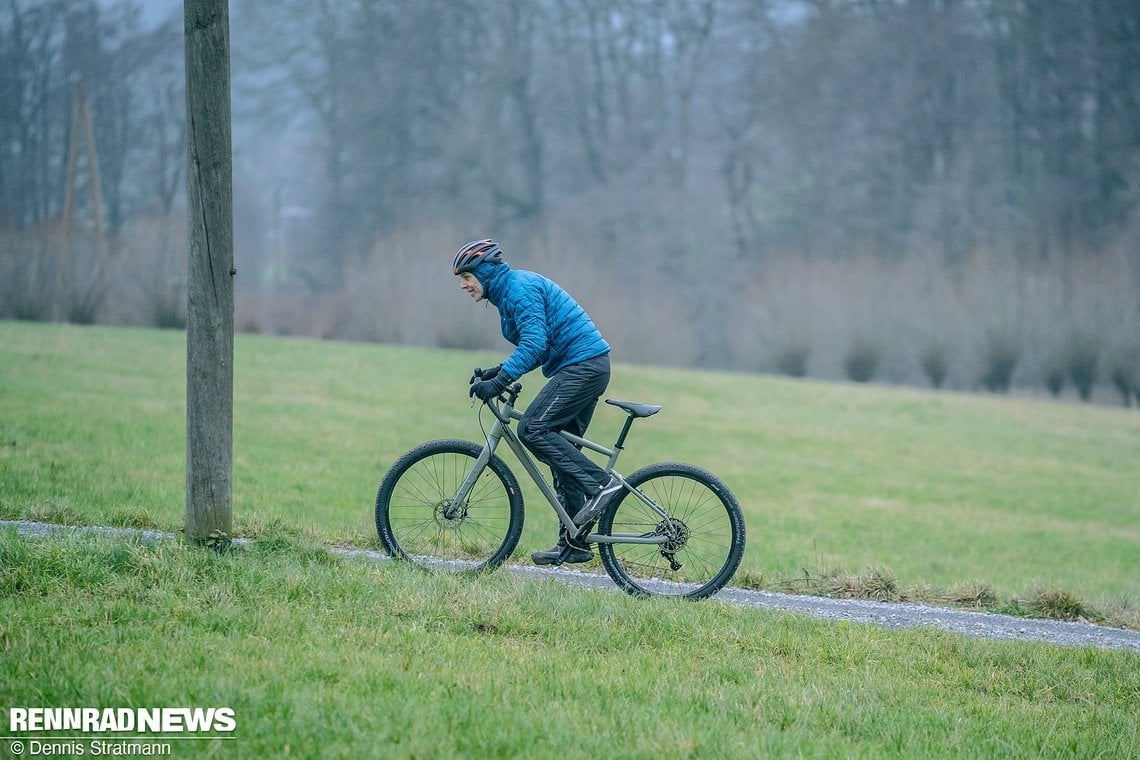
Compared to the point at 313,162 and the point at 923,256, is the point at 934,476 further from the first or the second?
the point at 313,162

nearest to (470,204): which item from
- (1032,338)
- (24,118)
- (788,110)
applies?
(788,110)

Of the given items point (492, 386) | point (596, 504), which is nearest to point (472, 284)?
point (492, 386)

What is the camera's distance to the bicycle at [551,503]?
7.25m

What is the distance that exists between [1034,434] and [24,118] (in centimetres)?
3074

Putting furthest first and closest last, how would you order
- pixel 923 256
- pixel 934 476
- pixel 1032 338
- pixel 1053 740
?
pixel 923 256 → pixel 1032 338 → pixel 934 476 → pixel 1053 740

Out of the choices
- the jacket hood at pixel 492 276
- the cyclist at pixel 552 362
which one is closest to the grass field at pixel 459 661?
the cyclist at pixel 552 362

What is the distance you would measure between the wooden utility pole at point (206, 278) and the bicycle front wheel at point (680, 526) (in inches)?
89.7

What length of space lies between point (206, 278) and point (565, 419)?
2.23 meters

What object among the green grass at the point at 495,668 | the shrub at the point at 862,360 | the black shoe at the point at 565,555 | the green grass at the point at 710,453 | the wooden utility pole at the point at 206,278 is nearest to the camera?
the green grass at the point at 495,668

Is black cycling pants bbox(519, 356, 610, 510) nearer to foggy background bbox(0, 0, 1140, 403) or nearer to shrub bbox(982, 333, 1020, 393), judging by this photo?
foggy background bbox(0, 0, 1140, 403)

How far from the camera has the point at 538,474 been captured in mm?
7465

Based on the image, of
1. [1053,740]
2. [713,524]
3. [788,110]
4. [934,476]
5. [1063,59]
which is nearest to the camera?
[1053,740]

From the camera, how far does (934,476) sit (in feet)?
79.0

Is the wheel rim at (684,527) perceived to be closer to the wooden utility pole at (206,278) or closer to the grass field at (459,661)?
the grass field at (459,661)
